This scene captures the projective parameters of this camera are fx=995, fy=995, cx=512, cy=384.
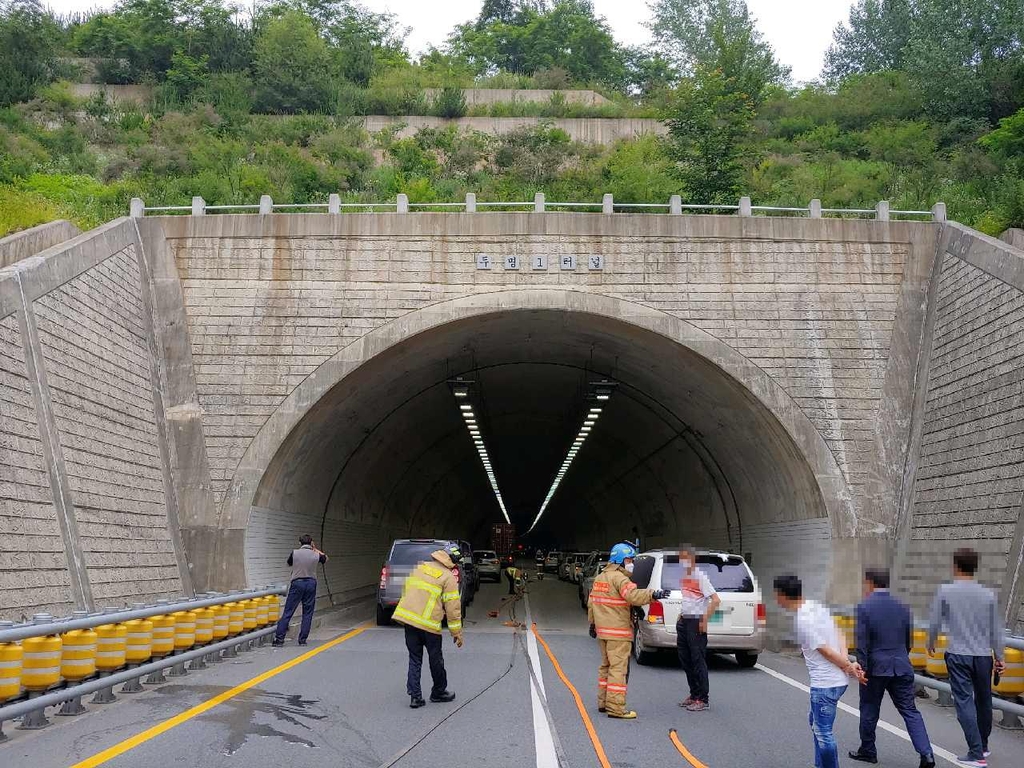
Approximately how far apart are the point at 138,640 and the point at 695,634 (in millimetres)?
5965

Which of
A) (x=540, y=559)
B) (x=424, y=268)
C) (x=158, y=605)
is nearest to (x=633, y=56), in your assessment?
(x=540, y=559)

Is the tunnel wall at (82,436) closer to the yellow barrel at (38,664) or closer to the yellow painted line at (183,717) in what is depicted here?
the yellow painted line at (183,717)

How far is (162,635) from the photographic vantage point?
11.5m

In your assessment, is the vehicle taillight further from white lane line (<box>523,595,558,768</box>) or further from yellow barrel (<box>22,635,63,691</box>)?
yellow barrel (<box>22,635,63,691</box>)

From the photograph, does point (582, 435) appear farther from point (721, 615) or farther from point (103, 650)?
point (103, 650)

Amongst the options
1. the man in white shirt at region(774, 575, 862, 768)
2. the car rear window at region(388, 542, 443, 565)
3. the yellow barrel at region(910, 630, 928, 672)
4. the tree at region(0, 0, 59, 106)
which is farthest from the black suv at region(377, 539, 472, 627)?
the tree at region(0, 0, 59, 106)

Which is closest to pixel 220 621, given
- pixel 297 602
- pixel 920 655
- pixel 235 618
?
pixel 235 618

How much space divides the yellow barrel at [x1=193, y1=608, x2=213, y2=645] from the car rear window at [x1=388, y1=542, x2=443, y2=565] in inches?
332

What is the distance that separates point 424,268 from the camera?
2089 centimetres

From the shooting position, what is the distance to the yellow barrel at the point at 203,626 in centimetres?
1277

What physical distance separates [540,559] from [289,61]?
1414 inches

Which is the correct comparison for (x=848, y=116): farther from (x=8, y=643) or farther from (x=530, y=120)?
(x=8, y=643)

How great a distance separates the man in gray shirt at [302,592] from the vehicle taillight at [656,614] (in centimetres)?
549

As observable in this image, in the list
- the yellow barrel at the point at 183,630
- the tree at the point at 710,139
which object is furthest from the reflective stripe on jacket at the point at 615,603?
the tree at the point at 710,139
